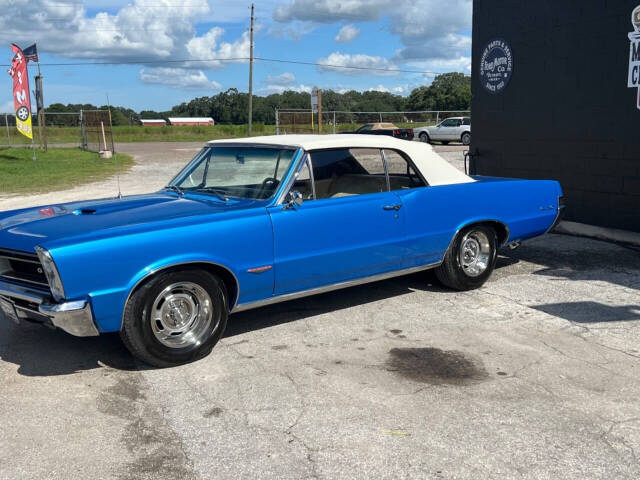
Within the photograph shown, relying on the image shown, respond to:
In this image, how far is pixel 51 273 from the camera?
157 inches

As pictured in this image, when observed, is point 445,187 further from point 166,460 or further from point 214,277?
point 166,460

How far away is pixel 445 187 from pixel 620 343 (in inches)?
76.8

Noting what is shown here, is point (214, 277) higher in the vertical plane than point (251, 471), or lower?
higher

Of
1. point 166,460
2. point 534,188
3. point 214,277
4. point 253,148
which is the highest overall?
point 253,148

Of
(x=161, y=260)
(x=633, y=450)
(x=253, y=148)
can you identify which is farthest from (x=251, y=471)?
(x=253, y=148)

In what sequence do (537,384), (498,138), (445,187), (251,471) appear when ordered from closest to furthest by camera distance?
(251,471), (537,384), (445,187), (498,138)

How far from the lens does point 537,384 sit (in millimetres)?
4129

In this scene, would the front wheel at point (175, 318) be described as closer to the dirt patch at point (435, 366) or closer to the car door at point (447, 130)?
the dirt patch at point (435, 366)

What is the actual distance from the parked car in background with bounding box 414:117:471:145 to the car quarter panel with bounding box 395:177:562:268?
2608 centimetres

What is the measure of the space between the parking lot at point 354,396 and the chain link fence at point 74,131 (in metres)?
18.0

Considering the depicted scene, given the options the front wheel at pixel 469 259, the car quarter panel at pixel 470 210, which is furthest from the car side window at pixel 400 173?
the front wheel at pixel 469 259

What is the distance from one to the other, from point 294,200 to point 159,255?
1.15 m

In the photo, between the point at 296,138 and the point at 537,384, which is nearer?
the point at 537,384

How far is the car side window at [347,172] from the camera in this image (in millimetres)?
5285
